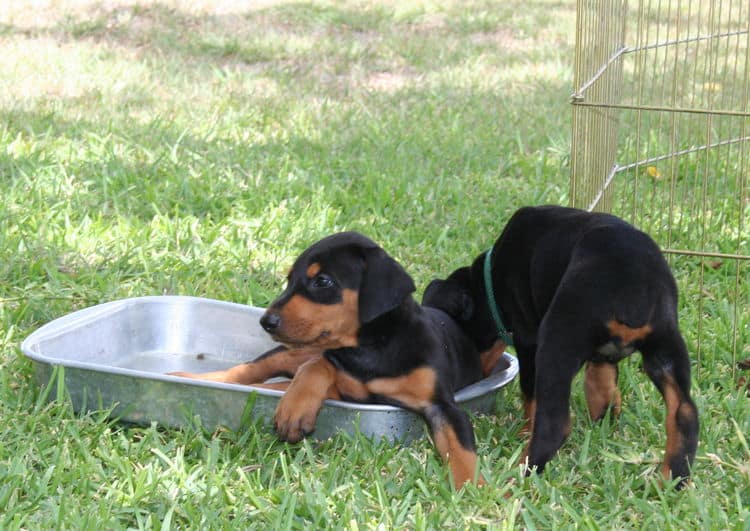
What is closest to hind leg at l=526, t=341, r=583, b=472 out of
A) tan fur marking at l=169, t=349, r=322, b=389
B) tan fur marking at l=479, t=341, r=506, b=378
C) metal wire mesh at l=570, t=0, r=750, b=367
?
tan fur marking at l=479, t=341, r=506, b=378

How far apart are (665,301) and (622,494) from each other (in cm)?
56

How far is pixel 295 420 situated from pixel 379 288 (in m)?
0.46

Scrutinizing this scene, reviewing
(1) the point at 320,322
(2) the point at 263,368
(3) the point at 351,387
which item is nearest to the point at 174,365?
(2) the point at 263,368

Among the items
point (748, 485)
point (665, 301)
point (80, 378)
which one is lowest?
point (748, 485)

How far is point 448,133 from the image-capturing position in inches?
285

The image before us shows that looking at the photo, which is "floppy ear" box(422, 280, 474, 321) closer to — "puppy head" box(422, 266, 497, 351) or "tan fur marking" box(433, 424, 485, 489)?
"puppy head" box(422, 266, 497, 351)

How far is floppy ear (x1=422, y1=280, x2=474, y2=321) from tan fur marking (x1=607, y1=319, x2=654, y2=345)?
2.65ft

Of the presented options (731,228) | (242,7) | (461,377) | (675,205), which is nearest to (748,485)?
Result: (461,377)

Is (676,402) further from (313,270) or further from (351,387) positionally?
(313,270)

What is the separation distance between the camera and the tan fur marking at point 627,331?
3086mm

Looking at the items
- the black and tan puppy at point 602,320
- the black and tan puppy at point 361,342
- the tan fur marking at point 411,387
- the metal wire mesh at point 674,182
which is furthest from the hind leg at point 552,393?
the metal wire mesh at point 674,182

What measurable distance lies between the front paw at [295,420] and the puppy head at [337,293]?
18cm

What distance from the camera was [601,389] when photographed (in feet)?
11.9

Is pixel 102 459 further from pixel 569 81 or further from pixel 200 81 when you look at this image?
pixel 569 81
